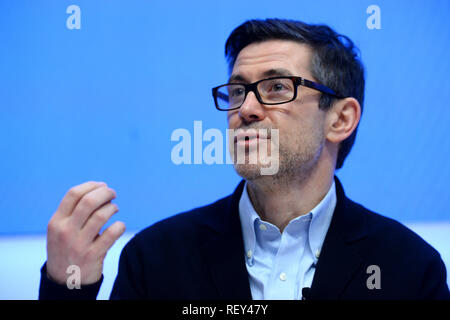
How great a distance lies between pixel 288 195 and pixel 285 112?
0.83ft

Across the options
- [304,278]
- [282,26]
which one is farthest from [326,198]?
[282,26]

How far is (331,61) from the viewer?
125 centimetres

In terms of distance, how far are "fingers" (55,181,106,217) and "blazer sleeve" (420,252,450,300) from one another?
0.91 m

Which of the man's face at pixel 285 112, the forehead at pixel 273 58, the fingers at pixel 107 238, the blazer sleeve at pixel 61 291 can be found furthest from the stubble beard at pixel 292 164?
the blazer sleeve at pixel 61 291

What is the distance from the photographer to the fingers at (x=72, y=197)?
83cm

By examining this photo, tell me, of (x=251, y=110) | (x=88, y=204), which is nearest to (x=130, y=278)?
(x=88, y=204)

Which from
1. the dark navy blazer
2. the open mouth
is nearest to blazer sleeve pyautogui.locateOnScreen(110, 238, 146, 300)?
the dark navy blazer

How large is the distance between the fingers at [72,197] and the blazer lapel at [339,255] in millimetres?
614

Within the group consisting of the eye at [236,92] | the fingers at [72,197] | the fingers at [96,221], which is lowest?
the fingers at [96,221]

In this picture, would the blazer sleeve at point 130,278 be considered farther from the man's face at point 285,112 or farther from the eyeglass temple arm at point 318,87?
the eyeglass temple arm at point 318,87

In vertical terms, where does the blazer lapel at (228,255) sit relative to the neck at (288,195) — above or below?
below

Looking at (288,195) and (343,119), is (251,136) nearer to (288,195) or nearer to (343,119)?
(288,195)

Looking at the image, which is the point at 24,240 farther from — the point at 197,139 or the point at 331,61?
the point at 331,61

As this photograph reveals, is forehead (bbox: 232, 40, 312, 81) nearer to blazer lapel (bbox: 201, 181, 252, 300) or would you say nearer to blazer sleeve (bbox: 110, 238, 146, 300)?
blazer lapel (bbox: 201, 181, 252, 300)
